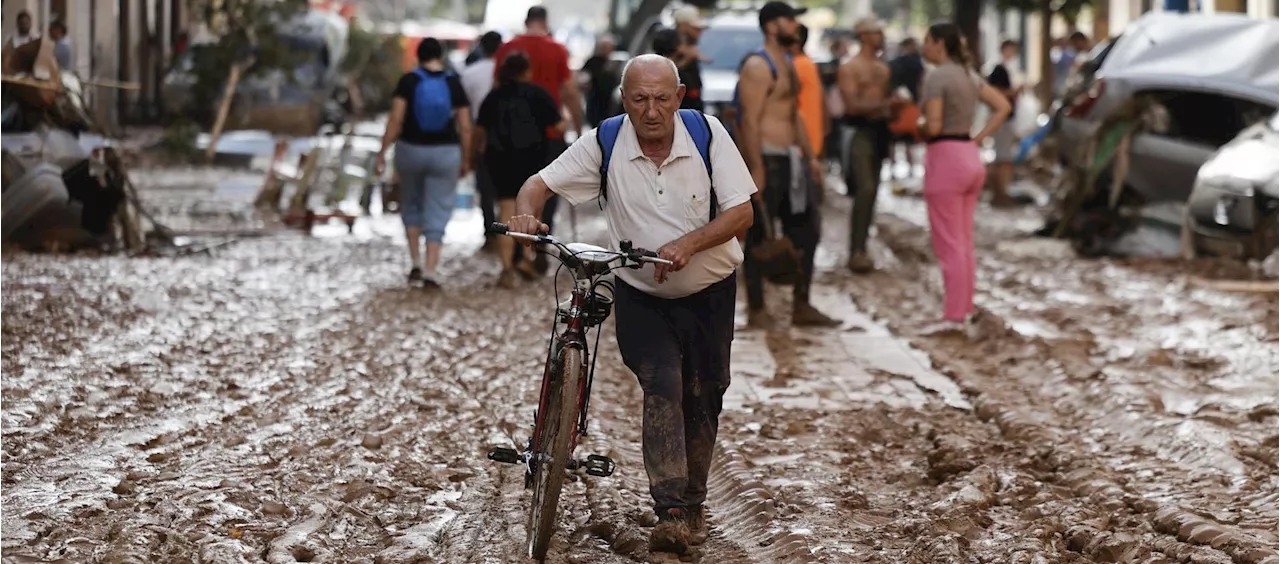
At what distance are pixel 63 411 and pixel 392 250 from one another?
8.00 metres

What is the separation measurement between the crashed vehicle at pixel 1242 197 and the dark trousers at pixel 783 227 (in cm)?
381

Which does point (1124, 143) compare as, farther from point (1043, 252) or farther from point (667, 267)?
point (667, 267)

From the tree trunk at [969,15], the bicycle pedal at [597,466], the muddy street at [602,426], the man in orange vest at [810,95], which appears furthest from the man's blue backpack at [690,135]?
the tree trunk at [969,15]

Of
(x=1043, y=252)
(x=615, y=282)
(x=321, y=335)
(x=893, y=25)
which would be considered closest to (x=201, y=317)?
(x=321, y=335)

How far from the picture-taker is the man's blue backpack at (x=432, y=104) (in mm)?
13195

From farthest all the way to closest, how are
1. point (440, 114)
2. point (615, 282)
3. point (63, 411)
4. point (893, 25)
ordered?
point (893, 25) < point (440, 114) < point (63, 411) < point (615, 282)

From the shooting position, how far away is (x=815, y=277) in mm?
14312

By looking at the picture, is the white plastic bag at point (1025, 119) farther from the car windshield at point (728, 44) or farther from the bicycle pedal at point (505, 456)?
the bicycle pedal at point (505, 456)

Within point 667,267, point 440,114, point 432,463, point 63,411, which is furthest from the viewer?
point 440,114

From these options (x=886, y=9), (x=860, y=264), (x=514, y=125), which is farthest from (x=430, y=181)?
(x=886, y=9)

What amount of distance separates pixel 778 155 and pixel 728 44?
11014 mm

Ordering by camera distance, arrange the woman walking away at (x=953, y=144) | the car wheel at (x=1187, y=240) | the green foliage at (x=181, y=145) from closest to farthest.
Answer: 1. the woman walking away at (x=953, y=144)
2. the car wheel at (x=1187, y=240)
3. the green foliage at (x=181, y=145)

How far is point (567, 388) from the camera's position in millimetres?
6031

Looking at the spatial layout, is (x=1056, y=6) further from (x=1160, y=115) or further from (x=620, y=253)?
(x=620, y=253)
